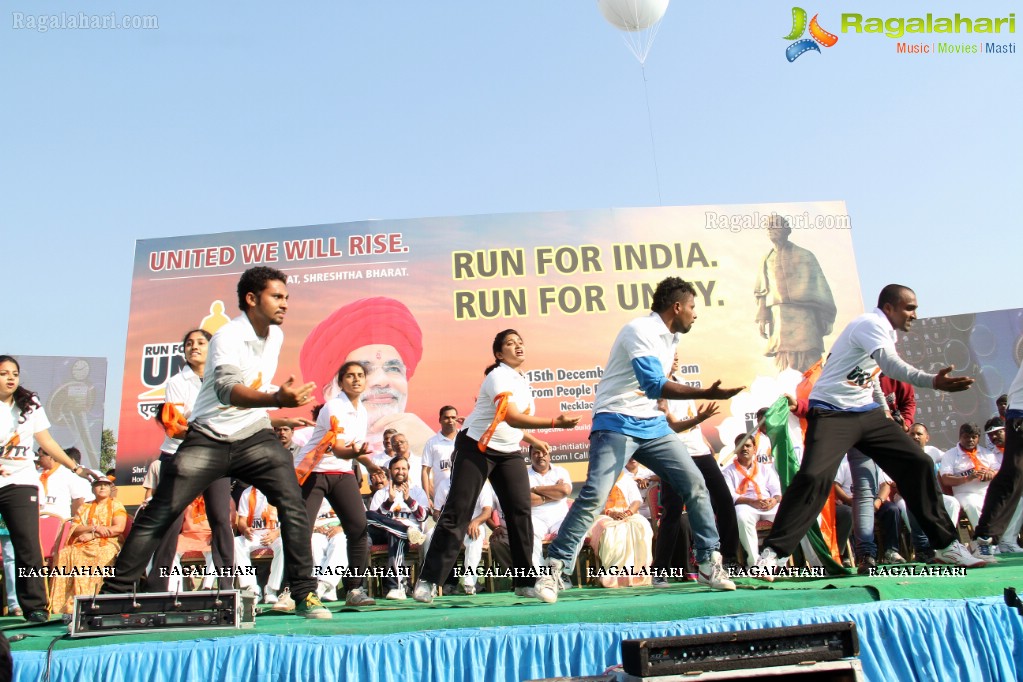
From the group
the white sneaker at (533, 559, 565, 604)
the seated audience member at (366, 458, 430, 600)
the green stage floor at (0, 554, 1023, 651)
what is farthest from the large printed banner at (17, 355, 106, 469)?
the white sneaker at (533, 559, 565, 604)

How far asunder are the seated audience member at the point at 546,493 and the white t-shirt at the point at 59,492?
16.4 feet

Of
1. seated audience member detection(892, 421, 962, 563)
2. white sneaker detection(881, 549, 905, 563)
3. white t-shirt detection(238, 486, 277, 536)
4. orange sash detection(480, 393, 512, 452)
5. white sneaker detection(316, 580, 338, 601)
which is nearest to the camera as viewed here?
orange sash detection(480, 393, 512, 452)

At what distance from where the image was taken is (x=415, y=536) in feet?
25.4

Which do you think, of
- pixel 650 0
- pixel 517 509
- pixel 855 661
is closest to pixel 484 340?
pixel 650 0

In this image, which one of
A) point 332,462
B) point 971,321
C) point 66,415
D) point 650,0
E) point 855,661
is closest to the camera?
point 855,661

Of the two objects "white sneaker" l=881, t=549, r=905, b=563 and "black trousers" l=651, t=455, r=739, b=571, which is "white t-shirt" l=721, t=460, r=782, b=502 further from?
"black trousers" l=651, t=455, r=739, b=571

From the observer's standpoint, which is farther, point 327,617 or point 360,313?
point 360,313

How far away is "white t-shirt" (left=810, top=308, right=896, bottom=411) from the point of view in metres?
4.70

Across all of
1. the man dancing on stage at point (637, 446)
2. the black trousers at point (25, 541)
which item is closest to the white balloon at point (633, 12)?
the man dancing on stage at point (637, 446)

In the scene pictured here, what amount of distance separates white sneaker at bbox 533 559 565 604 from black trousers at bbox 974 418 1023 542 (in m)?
2.87

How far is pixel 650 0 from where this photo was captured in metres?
10.8

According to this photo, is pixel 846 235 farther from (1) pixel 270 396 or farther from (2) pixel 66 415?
(2) pixel 66 415

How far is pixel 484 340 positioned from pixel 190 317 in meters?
4.18

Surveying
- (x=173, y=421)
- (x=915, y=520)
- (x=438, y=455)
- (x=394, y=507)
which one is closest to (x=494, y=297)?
(x=438, y=455)
